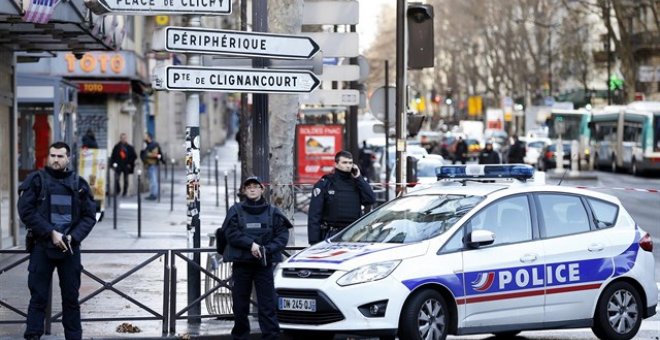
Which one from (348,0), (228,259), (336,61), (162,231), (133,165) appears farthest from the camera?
(133,165)

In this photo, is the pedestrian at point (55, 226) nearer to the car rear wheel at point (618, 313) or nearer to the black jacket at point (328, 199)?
the black jacket at point (328, 199)

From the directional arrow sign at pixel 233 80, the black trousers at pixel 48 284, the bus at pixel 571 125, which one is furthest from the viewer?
the bus at pixel 571 125

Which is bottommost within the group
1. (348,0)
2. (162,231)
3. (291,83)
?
(162,231)

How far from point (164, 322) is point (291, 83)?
263 cm

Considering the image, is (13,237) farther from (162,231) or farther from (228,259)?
(228,259)

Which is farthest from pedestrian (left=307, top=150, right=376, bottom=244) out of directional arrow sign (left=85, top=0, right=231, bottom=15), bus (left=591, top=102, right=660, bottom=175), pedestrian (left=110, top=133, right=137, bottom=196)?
bus (left=591, top=102, right=660, bottom=175)

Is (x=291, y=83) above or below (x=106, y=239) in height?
above

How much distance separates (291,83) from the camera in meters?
13.5

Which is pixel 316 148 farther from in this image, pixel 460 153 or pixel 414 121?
pixel 460 153

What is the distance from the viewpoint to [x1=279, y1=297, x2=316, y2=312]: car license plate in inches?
464

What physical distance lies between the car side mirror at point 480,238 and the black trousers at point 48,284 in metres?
3.44

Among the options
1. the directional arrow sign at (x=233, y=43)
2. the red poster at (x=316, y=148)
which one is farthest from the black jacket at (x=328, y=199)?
the red poster at (x=316, y=148)

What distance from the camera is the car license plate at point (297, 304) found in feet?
38.7

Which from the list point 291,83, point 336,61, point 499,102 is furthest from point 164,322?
point 499,102
